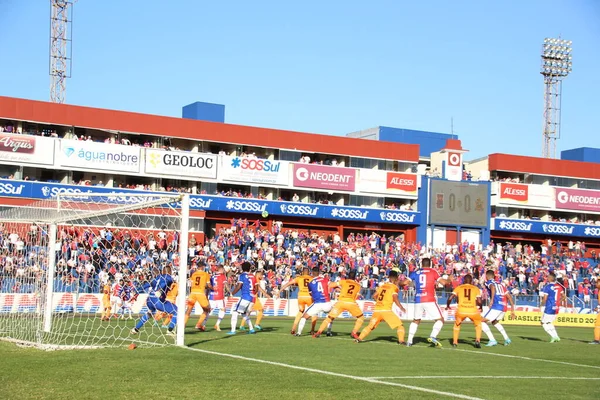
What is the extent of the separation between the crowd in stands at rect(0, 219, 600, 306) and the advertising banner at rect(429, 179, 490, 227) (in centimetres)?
236

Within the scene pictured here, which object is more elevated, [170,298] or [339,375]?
[170,298]

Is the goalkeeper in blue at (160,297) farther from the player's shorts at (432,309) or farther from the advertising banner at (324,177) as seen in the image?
the advertising banner at (324,177)

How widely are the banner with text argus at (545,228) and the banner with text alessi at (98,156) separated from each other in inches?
1154

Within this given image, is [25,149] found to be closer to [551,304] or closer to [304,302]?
[304,302]

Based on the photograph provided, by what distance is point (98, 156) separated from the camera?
163 ft

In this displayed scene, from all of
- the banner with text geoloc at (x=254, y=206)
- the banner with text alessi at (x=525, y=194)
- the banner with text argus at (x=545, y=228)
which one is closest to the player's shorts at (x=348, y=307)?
the banner with text geoloc at (x=254, y=206)

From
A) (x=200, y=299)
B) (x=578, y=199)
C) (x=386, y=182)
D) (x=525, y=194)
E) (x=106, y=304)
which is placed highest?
(x=386, y=182)

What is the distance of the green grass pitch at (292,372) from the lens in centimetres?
1086

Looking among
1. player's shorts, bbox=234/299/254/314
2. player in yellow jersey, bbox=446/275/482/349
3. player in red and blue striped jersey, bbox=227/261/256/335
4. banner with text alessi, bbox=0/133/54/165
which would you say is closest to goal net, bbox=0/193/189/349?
player in red and blue striped jersey, bbox=227/261/256/335

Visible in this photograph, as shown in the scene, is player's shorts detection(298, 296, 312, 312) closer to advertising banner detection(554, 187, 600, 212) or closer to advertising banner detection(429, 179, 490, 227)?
advertising banner detection(429, 179, 490, 227)

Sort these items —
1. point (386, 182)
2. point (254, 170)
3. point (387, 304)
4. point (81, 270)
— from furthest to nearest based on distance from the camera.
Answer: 1. point (386, 182)
2. point (254, 170)
3. point (81, 270)
4. point (387, 304)

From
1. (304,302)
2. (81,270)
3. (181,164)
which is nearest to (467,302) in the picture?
(304,302)

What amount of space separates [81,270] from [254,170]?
2840 cm

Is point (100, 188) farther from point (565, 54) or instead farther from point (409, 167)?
point (565, 54)
